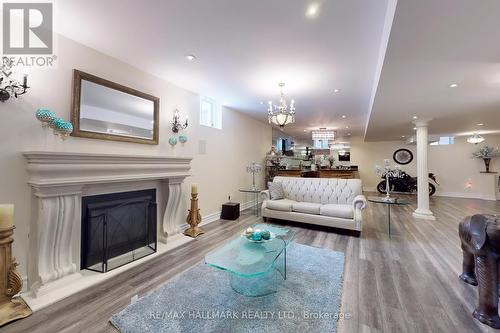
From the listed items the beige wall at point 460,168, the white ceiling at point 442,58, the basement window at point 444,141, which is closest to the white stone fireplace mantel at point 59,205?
the white ceiling at point 442,58

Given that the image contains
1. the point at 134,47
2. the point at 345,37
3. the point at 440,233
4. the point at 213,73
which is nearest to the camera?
the point at 345,37

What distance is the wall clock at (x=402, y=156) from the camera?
9047 millimetres

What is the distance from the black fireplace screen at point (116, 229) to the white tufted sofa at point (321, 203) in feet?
7.92

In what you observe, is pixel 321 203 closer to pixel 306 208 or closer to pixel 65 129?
pixel 306 208

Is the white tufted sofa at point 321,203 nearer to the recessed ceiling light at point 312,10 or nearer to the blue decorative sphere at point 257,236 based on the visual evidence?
the blue decorative sphere at point 257,236

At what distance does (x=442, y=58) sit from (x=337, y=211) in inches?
103

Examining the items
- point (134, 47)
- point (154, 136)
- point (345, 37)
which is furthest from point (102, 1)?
point (345, 37)

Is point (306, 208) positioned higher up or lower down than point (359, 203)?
lower down

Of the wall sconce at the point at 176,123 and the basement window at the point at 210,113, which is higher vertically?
the basement window at the point at 210,113

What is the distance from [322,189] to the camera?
14.8 ft

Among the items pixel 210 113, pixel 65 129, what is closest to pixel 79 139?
pixel 65 129

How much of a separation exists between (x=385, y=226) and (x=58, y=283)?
5.33 meters

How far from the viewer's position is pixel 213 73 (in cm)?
322

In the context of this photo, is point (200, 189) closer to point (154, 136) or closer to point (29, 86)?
point (154, 136)
